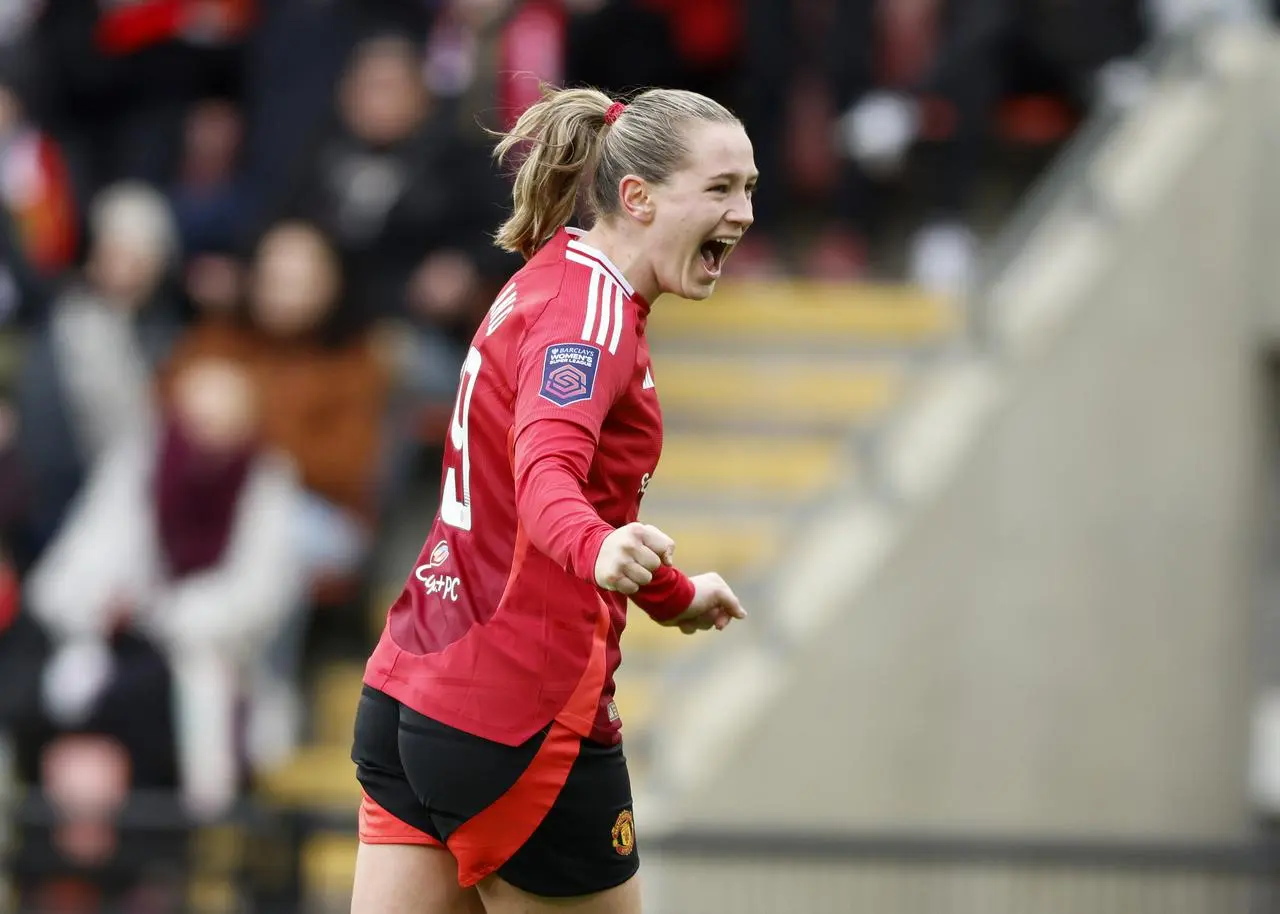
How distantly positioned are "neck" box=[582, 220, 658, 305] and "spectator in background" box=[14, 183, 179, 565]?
495 centimetres

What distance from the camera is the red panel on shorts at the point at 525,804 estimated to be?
3.27 metres

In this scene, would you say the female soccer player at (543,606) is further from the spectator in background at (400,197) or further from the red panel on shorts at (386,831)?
the spectator in background at (400,197)

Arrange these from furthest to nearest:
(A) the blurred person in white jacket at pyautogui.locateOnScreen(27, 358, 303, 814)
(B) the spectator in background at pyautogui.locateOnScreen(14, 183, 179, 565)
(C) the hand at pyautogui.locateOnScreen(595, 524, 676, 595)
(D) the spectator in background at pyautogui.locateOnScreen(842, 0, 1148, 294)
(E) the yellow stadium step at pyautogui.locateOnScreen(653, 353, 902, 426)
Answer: (E) the yellow stadium step at pyautogui.locateOnScreen(653, 353, 902, 426), (D) the spectator in background at pyautogui.locateOnScreen(842, 0, 1148, 294), (B) the spectator in background at pyautogui.locateOnScreen(14, 183, 179, 565), (A) the blurred person in white jacket at pyautogui.locateOnScreen(27, 358, 303, 814), (C) the hand at pyautogui.locateOnScreen(595, 524, 676, 595)

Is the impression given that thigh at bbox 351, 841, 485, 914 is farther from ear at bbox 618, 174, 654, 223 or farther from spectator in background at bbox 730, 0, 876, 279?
spectator in background at bbox 730, 0, 876, 279

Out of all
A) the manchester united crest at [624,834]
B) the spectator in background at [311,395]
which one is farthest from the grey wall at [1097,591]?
the manchester united crest at [624,834]

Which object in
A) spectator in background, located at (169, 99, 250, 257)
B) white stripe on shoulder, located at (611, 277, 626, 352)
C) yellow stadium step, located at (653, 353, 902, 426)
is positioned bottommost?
white stripe on shoulder, located at (611, 277, 626, 352)

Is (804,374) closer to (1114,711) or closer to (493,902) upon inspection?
(1114,711)

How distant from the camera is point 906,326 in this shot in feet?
29.3

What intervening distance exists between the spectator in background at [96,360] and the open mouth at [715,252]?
4975 mm

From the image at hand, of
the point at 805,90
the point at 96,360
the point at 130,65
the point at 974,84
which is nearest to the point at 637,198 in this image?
the point at 96,360

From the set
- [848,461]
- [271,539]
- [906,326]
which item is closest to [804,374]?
[906,326]

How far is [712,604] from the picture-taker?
3342 mm

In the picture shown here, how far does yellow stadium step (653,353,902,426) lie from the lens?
28.8 feet

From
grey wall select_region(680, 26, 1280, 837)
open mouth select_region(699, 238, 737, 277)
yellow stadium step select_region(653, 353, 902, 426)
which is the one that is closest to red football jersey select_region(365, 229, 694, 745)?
open mouth select_region(699, 238, 737, 277)
